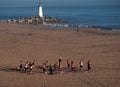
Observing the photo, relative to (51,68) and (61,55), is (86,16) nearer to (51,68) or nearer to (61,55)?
(61,55)

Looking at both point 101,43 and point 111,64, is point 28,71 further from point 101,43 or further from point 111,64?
point 101,43

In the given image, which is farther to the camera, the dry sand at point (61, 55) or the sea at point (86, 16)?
the sea at point (86, 16)

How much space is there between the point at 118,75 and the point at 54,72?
3.90m

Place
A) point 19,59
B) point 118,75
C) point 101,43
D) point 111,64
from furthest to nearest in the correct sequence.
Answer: point 101,43, point 19,59, point 111,64, point 118,75

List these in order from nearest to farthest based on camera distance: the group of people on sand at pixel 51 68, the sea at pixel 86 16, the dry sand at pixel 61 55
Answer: the dry sand at pixel 61 55 → the group of people on sand at pixel 51 68 → the sea at pixel 86 16

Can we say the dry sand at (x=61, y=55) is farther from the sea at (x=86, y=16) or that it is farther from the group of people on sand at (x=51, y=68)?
the sea at (x=86, y=16)

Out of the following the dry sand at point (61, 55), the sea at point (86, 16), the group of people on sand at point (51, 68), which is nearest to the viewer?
the dry sand at point (61, 55)

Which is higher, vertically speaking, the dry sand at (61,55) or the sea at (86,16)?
the sea at (86,16)

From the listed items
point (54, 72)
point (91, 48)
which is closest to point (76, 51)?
point (91, 48)

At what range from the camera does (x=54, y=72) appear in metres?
22.8

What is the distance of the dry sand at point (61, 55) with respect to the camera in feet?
65.5

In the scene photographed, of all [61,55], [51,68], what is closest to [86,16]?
[61,55]

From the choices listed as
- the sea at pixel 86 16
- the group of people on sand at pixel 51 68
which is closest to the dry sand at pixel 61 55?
the group of people on sand at pixel 51 68

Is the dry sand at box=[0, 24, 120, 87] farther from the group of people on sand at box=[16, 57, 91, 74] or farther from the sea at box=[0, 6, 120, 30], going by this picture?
the sea at box=[0, 6, 120, 30]
